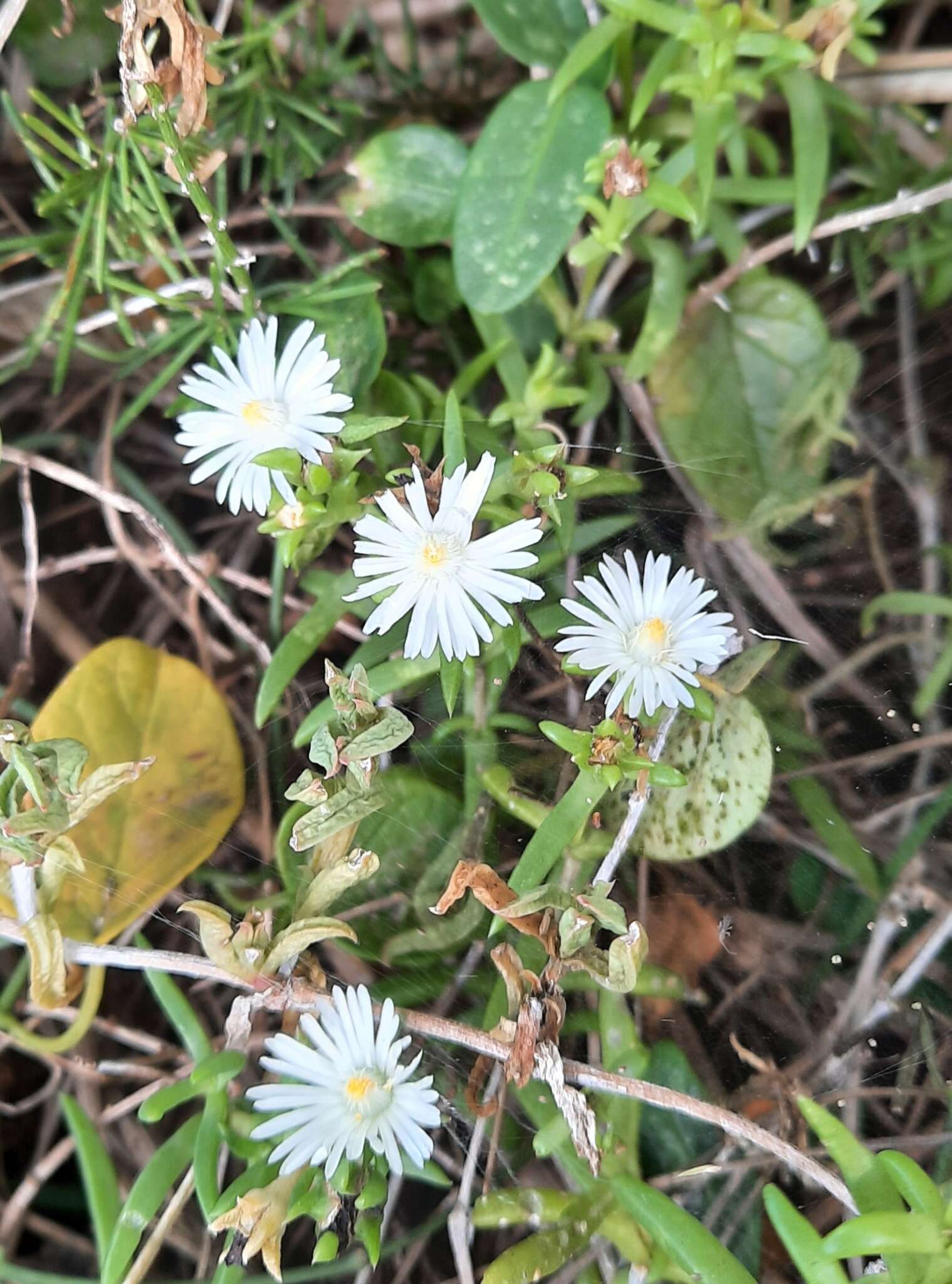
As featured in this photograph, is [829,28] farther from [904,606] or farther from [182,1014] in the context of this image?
[182,1014]

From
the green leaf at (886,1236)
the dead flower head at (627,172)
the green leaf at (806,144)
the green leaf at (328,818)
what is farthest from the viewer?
the green leaf at (806,144)

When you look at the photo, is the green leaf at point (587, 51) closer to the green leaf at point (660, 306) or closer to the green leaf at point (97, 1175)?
the green leaf at point (660, 306)

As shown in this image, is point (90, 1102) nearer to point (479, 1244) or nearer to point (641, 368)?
point (479, 1244)

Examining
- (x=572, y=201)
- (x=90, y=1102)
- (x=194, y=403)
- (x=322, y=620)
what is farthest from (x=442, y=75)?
(x=90, y=1102)

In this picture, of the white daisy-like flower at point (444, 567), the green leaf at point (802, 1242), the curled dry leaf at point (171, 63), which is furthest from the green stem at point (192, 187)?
the green leaf at point (802, 1242)

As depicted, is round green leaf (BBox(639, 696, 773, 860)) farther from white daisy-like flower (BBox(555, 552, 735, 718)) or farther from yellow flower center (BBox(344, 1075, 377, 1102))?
yellow flower center (BBox(344, 1075, 377, 1102))

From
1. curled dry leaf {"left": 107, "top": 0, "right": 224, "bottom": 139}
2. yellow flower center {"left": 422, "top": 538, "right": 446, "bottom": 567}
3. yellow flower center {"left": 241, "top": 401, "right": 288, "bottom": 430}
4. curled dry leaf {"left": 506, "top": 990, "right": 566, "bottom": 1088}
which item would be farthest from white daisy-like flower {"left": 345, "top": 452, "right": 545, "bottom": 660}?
curled dry leaf {"left": 107, "top": 0, "right": 224, "bottom": 139}
